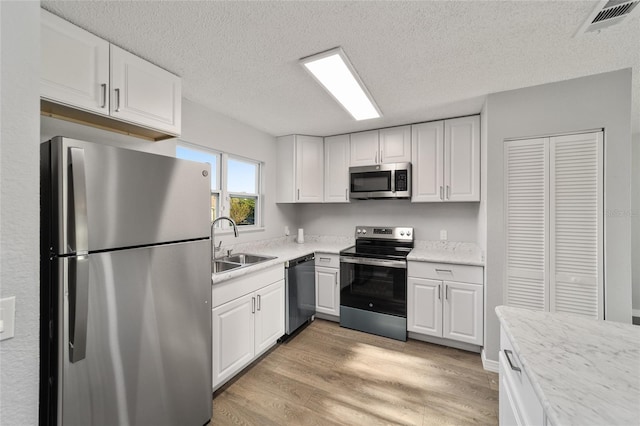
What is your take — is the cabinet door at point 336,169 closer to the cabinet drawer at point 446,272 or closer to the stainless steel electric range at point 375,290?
the stainless steel electric range at point 375,290

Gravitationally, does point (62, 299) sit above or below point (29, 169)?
below

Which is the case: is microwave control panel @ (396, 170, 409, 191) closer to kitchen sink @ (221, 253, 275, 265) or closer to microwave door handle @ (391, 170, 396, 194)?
microwave door handle @ (391, 170, 396, 194)

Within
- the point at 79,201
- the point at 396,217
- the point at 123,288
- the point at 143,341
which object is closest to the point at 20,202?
the point at 79,201

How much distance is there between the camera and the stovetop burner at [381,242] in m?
2.97

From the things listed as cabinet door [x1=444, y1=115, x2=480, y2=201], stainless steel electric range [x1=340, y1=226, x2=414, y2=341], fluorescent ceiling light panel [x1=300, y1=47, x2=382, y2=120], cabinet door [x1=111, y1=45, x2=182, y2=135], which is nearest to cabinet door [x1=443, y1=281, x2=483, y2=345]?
stainless steel electric range [x1=340, y1=226, x2=414, y2=341]

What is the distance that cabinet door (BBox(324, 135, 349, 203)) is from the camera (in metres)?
3.46

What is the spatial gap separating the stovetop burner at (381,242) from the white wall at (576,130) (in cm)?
94

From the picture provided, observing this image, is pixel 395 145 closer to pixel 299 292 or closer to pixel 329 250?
pixel 329 250

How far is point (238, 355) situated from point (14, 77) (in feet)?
6.75

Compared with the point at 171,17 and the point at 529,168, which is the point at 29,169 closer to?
the point at 171,17

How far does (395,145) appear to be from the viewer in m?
3.14

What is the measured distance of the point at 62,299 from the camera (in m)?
1.03

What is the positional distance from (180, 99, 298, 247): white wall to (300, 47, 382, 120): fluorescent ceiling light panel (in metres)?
1.32

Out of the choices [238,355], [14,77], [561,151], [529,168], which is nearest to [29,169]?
[14,77]
